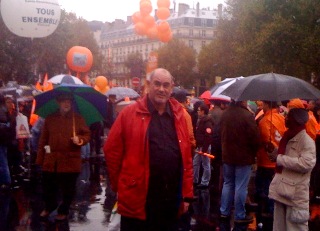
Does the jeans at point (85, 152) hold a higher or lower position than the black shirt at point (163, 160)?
lower

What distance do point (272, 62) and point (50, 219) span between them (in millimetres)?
22602

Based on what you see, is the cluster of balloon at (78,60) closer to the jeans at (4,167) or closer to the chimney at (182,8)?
the jeans at (4,167)

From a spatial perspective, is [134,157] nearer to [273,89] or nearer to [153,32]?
[273,89]

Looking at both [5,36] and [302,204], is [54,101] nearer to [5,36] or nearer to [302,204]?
[302,204]

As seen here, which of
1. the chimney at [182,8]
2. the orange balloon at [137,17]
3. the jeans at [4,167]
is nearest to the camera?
the jeans at [4,167]

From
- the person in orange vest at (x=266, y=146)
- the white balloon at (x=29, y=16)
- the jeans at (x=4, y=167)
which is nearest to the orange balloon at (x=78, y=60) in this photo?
the white balloon at (x=29, y=16)

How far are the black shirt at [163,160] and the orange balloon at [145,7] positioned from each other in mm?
14803

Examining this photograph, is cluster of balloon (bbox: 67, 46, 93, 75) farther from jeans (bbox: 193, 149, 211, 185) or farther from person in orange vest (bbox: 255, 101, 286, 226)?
person in orange vest (bbox: 255, 101, 286, 226)

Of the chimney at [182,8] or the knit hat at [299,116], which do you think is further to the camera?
the chimney at [182,8]

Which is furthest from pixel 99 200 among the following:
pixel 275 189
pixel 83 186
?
pixel 275 189

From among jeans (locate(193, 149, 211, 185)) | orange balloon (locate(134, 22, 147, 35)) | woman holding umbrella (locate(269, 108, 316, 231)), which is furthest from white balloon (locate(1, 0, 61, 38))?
woman holding umbrella (locate(269, 108, 316, 231))

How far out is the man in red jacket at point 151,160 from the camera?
4.96 meters

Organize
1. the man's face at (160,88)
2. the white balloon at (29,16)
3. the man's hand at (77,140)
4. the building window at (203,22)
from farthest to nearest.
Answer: the building window at (203,22) < the white balloon at (29,16) < the man's hand at (77,140) < the man's face at (160,88)

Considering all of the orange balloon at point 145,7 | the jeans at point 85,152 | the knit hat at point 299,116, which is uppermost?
the orange balloon at point 145,7
